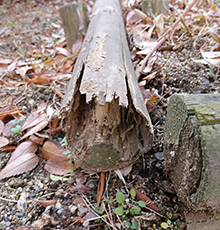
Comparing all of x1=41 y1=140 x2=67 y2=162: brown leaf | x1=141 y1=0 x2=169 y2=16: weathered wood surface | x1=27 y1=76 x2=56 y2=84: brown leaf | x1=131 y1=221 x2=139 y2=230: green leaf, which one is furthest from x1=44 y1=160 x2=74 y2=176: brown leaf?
x1=141 y1=0 x2=169 y2=16: weathered wood surface

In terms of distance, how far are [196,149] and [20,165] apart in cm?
127

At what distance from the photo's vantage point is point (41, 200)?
4.19 ft

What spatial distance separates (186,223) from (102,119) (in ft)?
2.55

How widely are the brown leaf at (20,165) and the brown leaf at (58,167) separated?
0.11 meters

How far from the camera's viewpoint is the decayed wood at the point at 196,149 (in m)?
0.80

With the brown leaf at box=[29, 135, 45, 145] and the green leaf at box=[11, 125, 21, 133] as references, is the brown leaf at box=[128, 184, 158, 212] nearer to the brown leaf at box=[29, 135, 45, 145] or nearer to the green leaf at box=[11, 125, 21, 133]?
the brown leaf at box=[29, 135, 45, 145]

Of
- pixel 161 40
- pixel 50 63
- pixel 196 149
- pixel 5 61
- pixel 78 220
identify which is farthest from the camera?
pixel 5 61

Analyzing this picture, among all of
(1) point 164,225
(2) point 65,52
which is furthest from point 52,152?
(2) point 65,52

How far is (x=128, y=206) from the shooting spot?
118cm

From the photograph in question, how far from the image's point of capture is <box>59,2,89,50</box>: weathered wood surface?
8.49ft

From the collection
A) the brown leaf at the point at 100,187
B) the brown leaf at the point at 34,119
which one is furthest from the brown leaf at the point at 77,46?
the brown leaf at the point at 100,187

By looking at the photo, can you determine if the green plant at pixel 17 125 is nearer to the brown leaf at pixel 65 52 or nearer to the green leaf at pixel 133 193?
the green leaf at pixel 133 193

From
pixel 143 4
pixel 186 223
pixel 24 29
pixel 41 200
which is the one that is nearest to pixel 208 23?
pixel 143 4

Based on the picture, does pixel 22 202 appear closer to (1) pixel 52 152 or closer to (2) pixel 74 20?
(1) pixel 52 152
